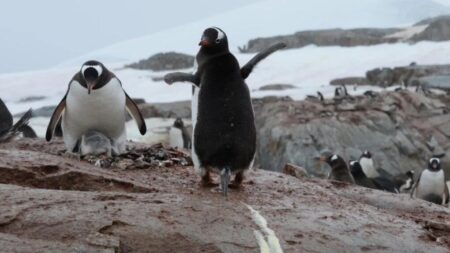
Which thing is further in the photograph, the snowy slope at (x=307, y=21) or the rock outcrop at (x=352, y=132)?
the snowy slope at (x=307, y=21)

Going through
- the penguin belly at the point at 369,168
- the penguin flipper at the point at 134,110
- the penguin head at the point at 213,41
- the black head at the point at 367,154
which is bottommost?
the penguin belly at the point at 369,168

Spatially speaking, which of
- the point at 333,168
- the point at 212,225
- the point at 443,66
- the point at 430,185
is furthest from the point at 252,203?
the point at 443,66

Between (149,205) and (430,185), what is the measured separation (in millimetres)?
5765

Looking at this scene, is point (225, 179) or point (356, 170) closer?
point (225, 179)

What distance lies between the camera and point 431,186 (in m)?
7.84

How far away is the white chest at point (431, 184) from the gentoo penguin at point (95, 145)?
4708 mm

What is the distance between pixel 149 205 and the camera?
2.69 m

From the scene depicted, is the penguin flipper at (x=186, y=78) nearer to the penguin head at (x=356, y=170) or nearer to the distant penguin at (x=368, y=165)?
the penguin head at (x=356, y=170)

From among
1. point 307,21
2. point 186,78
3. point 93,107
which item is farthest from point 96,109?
point 307,21

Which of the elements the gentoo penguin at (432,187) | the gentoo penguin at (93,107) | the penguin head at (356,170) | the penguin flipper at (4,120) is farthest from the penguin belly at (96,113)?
the gentoo penguin at (432,187)

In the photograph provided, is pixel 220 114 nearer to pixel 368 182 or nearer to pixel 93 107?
pixel 93 107

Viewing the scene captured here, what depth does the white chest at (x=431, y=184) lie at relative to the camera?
308 inches

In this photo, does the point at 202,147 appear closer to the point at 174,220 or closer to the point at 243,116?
the point at 243,116

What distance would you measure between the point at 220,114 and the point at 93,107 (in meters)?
1.12
